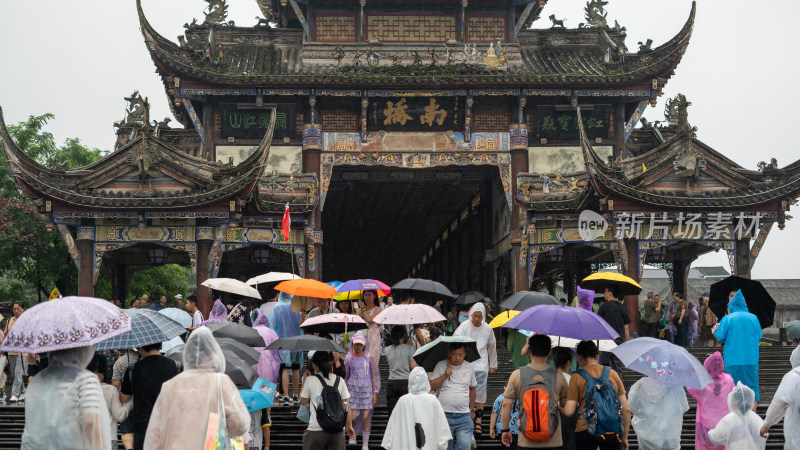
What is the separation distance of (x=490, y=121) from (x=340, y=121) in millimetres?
3632

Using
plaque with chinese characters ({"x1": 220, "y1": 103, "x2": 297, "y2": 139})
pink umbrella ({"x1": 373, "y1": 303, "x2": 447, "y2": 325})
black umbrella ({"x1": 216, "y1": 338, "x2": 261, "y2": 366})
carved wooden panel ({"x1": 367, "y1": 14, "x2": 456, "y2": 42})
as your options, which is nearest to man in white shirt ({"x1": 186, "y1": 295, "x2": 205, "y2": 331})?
pink umbrella ({"x1": 373, "y1": 303, "x2": 447, "y2": 325})

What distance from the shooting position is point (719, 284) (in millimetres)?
15219

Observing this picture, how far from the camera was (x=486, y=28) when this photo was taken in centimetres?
2448

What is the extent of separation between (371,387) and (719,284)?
272 inches

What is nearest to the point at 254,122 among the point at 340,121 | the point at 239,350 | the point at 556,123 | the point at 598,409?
the point at 340,121

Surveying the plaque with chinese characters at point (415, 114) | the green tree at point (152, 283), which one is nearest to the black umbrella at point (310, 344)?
the plaque with chinese characters at point (415, 114)

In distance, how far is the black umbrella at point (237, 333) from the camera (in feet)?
31.8

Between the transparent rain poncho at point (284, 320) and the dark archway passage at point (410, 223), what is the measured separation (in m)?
10.9

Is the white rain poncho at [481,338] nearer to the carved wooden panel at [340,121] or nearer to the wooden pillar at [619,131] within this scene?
the carved wooden panel at [340,121]

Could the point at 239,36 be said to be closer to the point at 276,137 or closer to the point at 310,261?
the point at 276,137

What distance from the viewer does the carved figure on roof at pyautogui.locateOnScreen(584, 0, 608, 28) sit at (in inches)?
995

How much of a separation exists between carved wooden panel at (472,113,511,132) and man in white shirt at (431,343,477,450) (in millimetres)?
14405

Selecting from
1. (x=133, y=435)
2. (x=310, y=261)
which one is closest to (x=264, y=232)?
(x=310, y=261)

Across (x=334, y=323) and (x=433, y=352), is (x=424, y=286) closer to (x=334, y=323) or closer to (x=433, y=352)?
(x=334, y=323)
